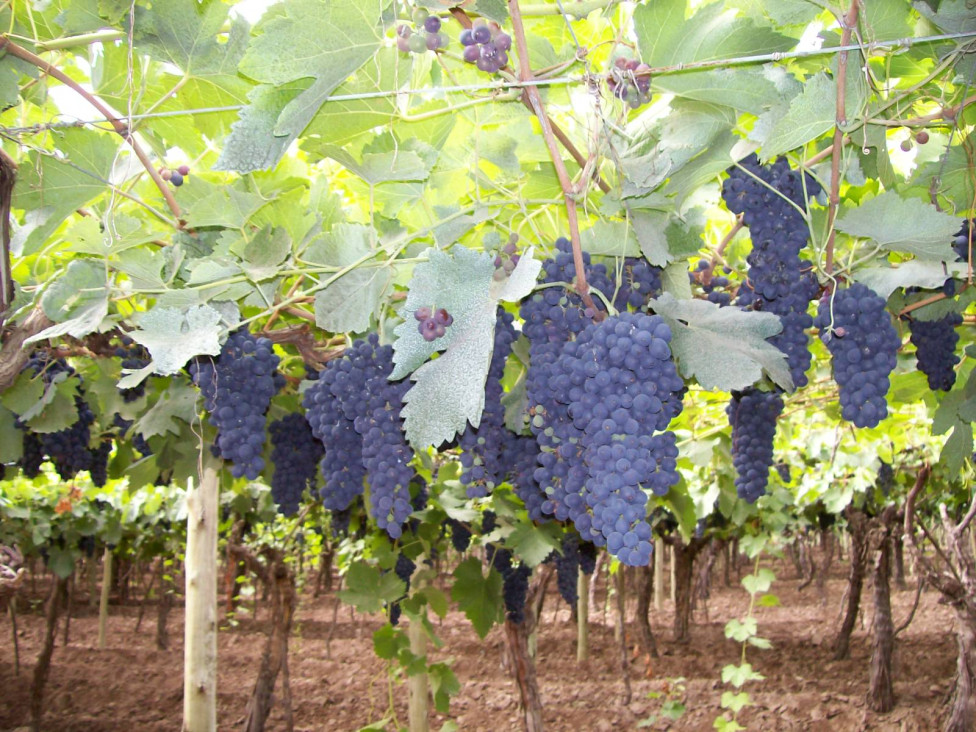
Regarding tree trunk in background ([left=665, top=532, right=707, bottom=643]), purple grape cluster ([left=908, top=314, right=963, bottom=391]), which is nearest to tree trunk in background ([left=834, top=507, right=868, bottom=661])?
tree trunk in background ([left=665, top=532, right=707, bottom=643])

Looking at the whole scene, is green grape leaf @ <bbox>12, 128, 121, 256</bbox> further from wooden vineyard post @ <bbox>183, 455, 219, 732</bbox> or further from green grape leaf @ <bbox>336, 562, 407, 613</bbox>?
green grape leaf @ <bbox>336, 562, 407, 613</bbox>

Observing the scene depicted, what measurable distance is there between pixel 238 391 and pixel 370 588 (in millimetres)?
3489

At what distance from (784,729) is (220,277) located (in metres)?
9.40

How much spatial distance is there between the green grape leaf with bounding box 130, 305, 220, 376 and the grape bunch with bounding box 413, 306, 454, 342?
1.73 ft

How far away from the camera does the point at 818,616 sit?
59.4 ft

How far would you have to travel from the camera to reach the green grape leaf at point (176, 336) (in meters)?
1.90

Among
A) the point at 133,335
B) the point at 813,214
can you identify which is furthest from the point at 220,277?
the point at 813,214

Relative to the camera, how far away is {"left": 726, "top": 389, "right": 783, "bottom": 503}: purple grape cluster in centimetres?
304

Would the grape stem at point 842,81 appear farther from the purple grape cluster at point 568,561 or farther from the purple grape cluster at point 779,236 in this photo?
the purple grape cluster at point 568,561

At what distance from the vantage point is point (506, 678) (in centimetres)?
1205

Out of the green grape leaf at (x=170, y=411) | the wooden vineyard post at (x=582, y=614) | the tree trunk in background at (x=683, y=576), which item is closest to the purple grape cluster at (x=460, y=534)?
the green grape leaf at (x=170, y=411)

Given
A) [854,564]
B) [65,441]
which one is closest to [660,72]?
[65,441]

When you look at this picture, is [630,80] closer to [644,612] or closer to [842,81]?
[842,81]

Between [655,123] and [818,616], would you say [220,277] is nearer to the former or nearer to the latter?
[655,123]
